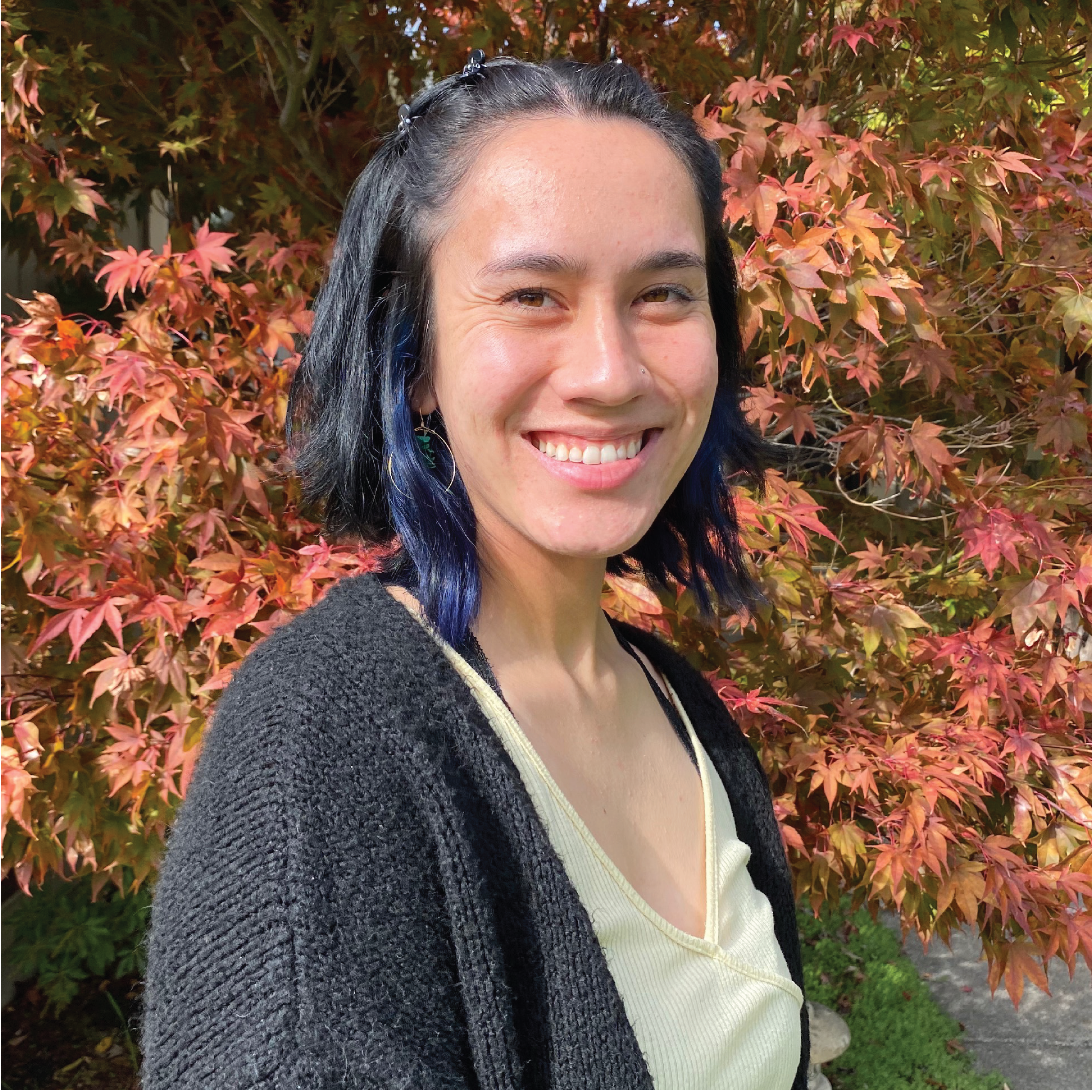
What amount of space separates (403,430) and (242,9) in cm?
181

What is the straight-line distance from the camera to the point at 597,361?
115cm

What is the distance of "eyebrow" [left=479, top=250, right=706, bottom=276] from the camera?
3.67ft

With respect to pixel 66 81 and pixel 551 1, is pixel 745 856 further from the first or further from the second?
pixel 66 81

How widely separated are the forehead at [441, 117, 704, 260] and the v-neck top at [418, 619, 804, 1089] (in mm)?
477

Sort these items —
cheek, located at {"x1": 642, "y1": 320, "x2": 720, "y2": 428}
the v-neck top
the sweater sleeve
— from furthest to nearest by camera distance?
1. cheek, located at {"x1": 642, "y1": 320, "x2": 720, "y2": 428}
2. the v-neck top
3. the sweater sleeve

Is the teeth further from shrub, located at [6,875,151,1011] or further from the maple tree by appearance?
shrub, located at [6,875,151,1011]

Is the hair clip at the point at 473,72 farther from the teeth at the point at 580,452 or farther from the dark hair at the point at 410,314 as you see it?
the teeth at the point at 580,452

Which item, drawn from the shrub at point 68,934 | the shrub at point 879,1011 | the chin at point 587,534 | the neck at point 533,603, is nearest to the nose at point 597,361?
the chin at point 587,534

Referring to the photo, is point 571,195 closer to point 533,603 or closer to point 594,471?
point 594,471

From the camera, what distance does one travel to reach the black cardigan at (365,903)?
833 millimetres

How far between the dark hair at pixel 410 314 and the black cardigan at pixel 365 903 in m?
0.20

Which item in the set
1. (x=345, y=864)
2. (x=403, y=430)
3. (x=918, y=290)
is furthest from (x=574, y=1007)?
(x=918, y=290)

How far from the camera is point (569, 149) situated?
1.16m

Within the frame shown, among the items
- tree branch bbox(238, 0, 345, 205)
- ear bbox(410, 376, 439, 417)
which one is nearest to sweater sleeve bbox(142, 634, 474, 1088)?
ear bbox(410, 376, 439, 417)
